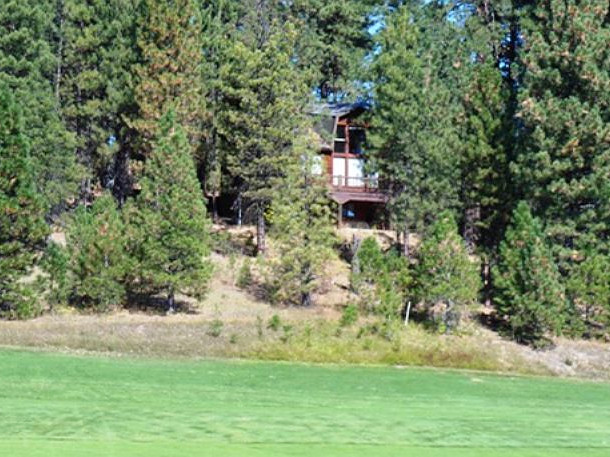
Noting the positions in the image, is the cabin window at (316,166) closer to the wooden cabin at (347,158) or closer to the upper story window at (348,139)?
the wooden cabin at (347,158)

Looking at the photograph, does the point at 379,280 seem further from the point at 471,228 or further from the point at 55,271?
the point at 55,271

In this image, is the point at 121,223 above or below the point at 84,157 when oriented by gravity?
below

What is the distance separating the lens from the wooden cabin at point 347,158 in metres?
46.0

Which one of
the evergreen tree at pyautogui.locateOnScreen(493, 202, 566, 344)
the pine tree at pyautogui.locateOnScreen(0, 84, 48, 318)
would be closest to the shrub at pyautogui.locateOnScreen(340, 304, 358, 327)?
the evergreen tree at pyautogui.locateOnScreen(493, 202, 566, 344)

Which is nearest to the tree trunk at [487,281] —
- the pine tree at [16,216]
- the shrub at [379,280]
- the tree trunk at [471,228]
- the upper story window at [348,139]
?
the tree trunk at [471,228]

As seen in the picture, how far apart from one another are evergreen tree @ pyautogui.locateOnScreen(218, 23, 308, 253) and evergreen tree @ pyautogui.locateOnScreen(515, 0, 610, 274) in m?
10.4

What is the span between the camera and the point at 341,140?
1885 inches

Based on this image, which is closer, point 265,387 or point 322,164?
point 265,387

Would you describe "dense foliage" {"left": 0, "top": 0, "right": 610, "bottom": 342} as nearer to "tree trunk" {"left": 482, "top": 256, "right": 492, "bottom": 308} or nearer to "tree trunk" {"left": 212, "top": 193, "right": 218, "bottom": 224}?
"tree trunk" {"left": 482, "top": 256, "right": 492, "bottom": 308}

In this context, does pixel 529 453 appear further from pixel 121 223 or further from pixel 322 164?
pixel 322 164

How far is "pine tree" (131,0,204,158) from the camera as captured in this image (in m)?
39.6

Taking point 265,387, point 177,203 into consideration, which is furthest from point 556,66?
point 265,387

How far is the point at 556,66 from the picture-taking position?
122ft

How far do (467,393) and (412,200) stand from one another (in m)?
17.4
